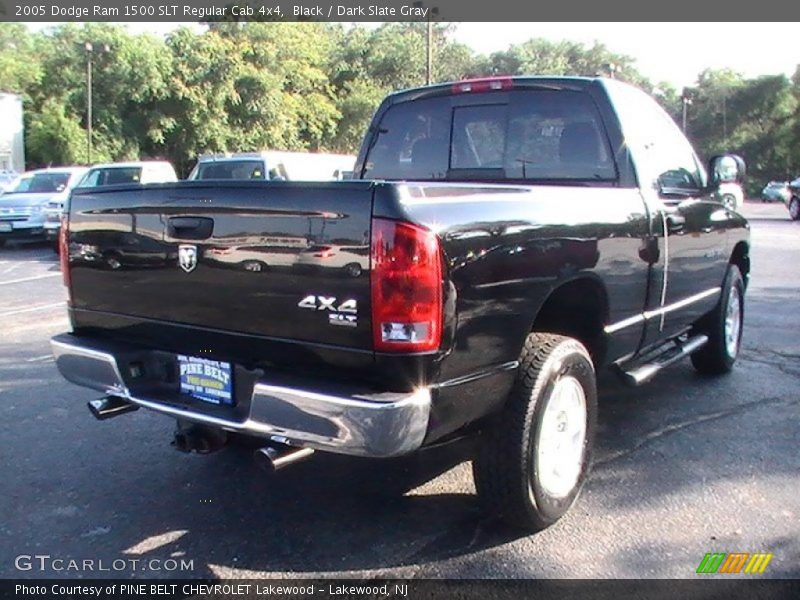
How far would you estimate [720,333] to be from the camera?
5676mm

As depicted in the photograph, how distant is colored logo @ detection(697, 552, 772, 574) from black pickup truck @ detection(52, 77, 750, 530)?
0.63 metres

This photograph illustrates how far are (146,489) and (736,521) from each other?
2.80 meters

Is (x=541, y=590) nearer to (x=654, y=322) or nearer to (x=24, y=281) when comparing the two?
(x=654, y=322)

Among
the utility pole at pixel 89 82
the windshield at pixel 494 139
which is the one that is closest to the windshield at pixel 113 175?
the windshield at pixel 494 139

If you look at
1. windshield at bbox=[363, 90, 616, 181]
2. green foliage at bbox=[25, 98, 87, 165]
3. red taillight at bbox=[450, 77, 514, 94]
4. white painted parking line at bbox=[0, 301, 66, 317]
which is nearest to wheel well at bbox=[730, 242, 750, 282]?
windshield at bbox=[363, 90, 616, 181]

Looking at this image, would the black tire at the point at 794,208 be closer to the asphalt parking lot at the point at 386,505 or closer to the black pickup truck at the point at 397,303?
the asphalt parking lot at the point at 386,505

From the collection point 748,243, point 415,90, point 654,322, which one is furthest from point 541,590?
point 748,243

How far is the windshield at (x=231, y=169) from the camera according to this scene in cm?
1337

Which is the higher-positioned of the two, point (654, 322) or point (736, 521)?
point (654, 322)

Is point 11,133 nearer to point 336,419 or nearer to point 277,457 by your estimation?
point 277,457

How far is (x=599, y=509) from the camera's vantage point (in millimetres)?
3641

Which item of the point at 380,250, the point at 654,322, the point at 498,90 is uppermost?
the point at 498,90

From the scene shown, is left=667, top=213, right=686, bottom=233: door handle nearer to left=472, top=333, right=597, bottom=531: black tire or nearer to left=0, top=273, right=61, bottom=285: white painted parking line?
left=472, top=333, right=597, bottom=531: black tire

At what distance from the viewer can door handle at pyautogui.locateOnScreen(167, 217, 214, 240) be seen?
10.1 ft
